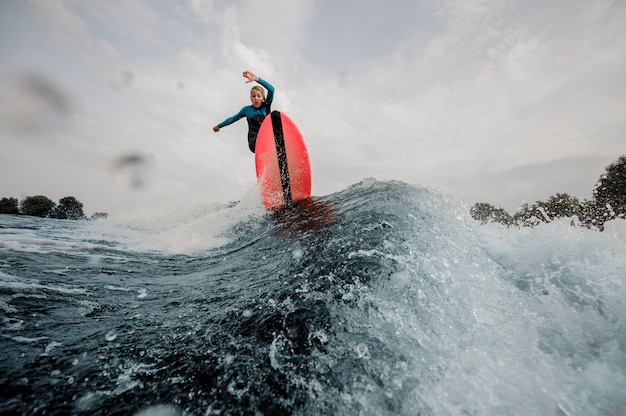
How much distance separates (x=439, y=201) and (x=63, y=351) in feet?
13.2

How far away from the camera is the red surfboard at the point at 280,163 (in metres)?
7.09

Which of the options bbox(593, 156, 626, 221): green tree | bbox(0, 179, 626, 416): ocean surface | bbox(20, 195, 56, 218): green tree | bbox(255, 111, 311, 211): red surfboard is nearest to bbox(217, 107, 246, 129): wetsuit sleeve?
bbox(255, 111, 311, 211): red surfboard

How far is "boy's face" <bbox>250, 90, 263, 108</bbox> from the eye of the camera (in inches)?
321

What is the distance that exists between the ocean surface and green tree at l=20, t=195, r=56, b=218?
130 feet

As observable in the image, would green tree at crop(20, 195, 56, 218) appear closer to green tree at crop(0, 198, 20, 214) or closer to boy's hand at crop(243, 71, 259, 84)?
green tree at crop(0, 198, 20, 214)

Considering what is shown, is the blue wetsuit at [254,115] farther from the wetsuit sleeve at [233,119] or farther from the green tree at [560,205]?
the green tree at [560,205]

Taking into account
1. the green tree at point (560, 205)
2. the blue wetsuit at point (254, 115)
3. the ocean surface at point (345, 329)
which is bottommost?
the ocean surface at point (345, 329)

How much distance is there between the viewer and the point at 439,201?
4.10 m

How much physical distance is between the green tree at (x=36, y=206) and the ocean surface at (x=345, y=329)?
1559 inches

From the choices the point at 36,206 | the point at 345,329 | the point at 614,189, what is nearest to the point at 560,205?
the point at 614,189

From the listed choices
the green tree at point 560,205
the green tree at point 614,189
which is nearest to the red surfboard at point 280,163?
the green tree at point 614,189

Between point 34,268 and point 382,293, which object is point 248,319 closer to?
point 382,293

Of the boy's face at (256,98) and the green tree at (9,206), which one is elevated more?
the green tree at (9,206)

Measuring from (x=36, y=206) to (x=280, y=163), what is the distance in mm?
39865
